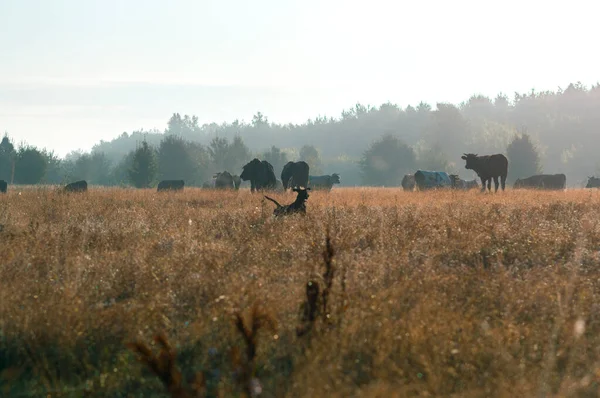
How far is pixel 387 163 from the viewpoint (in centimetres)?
9725

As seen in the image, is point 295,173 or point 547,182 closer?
point 295,173

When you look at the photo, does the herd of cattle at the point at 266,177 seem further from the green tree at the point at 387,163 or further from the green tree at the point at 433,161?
the green tree at the point at 433,161

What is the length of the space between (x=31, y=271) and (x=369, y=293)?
4305 mm

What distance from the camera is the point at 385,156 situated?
3834 inches

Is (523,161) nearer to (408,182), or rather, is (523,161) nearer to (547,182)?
(547,182)

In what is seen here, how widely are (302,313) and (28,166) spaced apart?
256 feet

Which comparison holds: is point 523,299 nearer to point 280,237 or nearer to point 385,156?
point 280,237

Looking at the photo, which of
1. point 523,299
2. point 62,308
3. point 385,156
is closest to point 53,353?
point 62,308

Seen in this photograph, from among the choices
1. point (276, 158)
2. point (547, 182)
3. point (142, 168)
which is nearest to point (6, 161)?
point (142, 168)

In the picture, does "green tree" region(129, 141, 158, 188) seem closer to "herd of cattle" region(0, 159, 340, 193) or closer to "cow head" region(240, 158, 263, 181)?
"herd of cattle" region(0, 159, 340, 193)

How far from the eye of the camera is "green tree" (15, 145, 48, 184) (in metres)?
76.4

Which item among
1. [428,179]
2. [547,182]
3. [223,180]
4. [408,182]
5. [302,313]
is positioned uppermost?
[223,180]

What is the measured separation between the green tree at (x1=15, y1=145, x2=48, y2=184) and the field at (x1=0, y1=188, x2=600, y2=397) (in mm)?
70852

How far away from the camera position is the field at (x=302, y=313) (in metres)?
4.95
